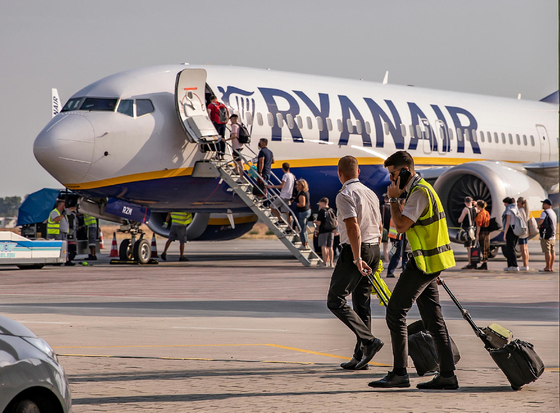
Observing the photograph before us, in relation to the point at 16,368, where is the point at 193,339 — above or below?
below

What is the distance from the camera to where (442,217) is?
6039 millimetres

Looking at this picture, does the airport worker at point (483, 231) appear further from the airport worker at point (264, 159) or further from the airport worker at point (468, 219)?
the airport worker at point (264, 159)

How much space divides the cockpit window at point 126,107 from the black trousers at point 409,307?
1191 cm

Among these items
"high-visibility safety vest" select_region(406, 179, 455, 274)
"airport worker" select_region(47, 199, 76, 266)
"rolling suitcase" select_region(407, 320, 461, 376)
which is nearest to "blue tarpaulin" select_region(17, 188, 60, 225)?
"airport worker" select_region(47, 199, 76, 266)

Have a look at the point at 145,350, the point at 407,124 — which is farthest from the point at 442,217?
the point at 407,124

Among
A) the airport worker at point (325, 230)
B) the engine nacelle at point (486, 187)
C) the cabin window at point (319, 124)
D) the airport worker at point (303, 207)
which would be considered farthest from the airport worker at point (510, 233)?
the cabin window at point (319, 124)

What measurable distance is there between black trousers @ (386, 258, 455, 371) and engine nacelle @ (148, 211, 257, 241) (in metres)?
16.5

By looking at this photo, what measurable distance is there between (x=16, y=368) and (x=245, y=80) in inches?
627

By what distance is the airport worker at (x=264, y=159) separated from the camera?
18.2m

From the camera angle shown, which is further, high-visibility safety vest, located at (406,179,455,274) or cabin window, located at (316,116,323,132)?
cabin window, located at (316,116,323,132)

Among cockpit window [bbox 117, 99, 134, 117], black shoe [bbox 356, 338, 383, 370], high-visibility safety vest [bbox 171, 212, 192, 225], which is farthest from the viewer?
high-visibility safety vest [bbox 171, 212, 192, 225]

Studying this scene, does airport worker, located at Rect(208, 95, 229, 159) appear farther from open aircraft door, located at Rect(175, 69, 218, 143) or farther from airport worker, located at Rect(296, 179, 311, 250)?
airport worker, located at Rect(296, 179, 311, 250)

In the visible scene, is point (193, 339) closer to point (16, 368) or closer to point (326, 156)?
point (16, 368)

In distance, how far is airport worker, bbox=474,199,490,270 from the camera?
1803cm
